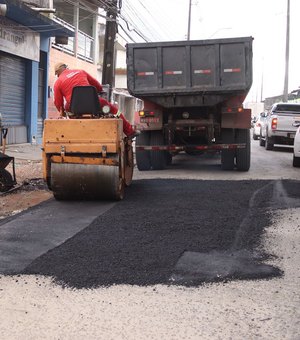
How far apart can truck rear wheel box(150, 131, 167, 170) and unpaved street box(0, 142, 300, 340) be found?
16.4 ft

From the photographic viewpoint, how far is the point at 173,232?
6.00m

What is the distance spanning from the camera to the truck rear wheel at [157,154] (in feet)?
41.0

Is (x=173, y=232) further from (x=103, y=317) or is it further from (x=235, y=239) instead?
(x=103, y=317)

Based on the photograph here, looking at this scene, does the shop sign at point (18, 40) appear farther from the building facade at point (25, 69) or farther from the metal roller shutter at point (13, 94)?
the metal roller shutter at point (13, 94)

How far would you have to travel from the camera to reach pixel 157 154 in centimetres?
1273

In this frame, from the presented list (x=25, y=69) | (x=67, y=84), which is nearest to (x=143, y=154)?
(x=67, y=84)

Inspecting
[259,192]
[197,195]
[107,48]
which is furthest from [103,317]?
[107,48]

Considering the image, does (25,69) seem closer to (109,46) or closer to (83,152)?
(109,46)

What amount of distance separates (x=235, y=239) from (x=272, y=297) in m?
1.65

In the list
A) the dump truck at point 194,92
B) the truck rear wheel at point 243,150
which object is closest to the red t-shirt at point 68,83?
the dump truck at point 194,92

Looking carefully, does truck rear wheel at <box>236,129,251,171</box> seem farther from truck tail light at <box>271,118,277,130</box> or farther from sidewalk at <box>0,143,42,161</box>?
truck tail light at <box>271,118,277,130</box>

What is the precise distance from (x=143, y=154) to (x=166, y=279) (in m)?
8.44

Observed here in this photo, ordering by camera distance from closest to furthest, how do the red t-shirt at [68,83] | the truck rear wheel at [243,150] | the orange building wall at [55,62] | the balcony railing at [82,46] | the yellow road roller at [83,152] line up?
1. the yellow road roller at [83,152]
2. the red t-shirt at [68,83]
3. the truck rear wheel at [243,150]
4. the orange building wall at [55,62]
5. the balcony railing at [82,46]

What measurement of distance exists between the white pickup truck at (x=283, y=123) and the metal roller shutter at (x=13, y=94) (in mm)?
9662
